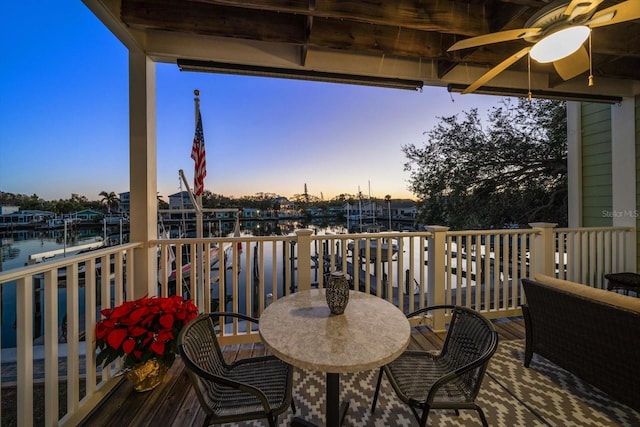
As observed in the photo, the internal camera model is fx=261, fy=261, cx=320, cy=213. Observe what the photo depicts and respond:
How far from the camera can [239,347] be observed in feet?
8.75

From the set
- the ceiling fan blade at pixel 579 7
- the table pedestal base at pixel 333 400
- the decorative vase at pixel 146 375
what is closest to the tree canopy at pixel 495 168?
the ceiling fan blade at pixel 579 7

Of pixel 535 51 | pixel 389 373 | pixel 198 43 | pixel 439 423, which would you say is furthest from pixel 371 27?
pixel 439 423

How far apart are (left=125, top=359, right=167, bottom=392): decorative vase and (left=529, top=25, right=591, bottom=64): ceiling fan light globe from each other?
11.9ft

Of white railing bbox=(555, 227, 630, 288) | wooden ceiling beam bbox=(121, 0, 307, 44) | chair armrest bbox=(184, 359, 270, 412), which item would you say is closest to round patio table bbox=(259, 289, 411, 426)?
chair armrest bbox=(184, 359, 270, 412)

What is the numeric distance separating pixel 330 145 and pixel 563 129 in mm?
5313

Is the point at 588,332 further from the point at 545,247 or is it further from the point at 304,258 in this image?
the point at 304,258

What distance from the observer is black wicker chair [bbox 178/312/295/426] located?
119 centimetres

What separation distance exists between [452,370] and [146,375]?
2.15 metres

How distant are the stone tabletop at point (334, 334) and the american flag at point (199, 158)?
340 cm

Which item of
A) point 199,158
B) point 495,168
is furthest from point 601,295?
point 495,168

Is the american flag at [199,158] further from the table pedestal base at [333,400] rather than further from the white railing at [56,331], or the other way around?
the table pedestal base at [333,400]

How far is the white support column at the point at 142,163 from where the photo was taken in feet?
7.92

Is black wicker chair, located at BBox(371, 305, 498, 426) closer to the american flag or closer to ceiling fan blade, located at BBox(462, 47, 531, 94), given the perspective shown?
ceiling fan blade, located at BBox(462, 47, 531, 94)

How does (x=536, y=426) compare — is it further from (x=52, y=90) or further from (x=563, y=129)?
(x=563, y=129)
